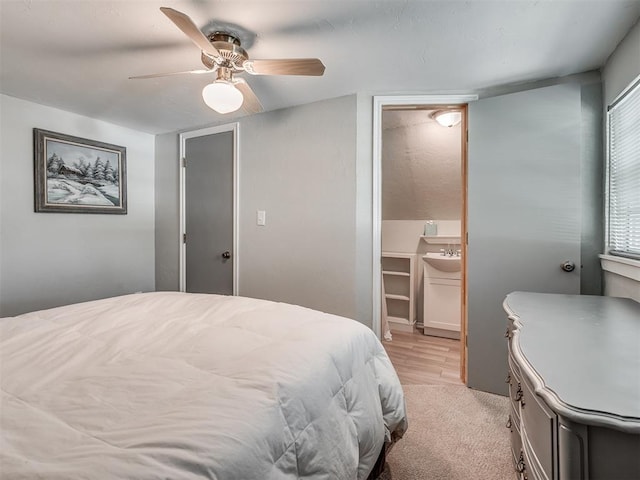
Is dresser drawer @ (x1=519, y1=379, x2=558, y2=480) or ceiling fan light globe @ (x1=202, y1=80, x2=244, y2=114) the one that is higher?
ceiling fan light globe @ (x1=202, y1=80, x2=244, y2=114)

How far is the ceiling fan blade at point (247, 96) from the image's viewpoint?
177cm

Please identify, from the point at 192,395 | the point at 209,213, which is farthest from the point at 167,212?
the point at 192,395

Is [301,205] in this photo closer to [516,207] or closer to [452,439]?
[516,207]

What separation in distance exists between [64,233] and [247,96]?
83.9 inches

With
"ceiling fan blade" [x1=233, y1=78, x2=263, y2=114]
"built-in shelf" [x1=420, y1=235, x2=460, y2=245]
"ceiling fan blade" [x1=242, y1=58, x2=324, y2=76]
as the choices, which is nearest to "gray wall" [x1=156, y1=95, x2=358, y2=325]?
"ceiling fan blade" [x1=233, y1=78, x2=263, y2=114]

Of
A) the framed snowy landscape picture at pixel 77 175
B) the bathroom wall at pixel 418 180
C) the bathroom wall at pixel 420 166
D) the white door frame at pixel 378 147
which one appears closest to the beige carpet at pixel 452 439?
the white door frame at pixel 378 147

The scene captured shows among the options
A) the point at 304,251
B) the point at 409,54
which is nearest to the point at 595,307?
the point at 409,54

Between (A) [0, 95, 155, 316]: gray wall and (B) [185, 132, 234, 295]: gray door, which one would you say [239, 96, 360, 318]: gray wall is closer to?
(B) [185, 132, 234, 295]: gray door

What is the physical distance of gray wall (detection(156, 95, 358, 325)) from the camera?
8.00 feet

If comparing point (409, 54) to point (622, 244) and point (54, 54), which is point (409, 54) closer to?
point (622, 244)

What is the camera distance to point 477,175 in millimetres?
2225

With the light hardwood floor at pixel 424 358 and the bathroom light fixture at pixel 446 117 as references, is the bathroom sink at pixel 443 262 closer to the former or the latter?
the light hardwood floor at pixel 424 358

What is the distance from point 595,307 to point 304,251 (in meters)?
1.83

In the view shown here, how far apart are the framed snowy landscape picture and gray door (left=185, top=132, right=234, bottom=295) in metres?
0.64
